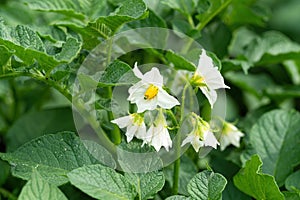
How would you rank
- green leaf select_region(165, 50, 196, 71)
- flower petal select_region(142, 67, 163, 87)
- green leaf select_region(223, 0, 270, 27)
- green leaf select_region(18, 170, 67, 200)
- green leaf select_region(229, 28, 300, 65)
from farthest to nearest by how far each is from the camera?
green leaf select_region(223, 0, 270, 27) → green leaf select_region(229, 28, 300, 65) → green leaf select_region(165, 50, 196, 71) → flower petal select_region(142, 67, 163, 87) → green leaf select_region(18, 170, 67, 200)

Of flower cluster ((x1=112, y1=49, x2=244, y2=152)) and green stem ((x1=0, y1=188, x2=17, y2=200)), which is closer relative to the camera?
flower cluster ((x1=112, y1=49, x2=244, y2=152))

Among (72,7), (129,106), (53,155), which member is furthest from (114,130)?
(72,7)

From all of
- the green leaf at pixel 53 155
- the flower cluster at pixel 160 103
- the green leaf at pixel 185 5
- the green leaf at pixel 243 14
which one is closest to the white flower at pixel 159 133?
the flower cluster at pixel 160 103

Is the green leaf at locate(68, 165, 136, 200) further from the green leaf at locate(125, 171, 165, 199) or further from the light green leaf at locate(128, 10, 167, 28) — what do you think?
the light green leaf at locate(128, 10, 167, 28)

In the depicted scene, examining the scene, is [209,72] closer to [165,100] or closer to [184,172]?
[165,100]

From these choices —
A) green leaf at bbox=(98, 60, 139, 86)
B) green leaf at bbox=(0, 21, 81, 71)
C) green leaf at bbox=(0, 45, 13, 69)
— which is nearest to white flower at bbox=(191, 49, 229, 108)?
green leaf at bbox=(98, 60, 139, 86)

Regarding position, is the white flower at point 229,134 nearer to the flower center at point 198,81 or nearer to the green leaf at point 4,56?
the flower center at point 198,81
